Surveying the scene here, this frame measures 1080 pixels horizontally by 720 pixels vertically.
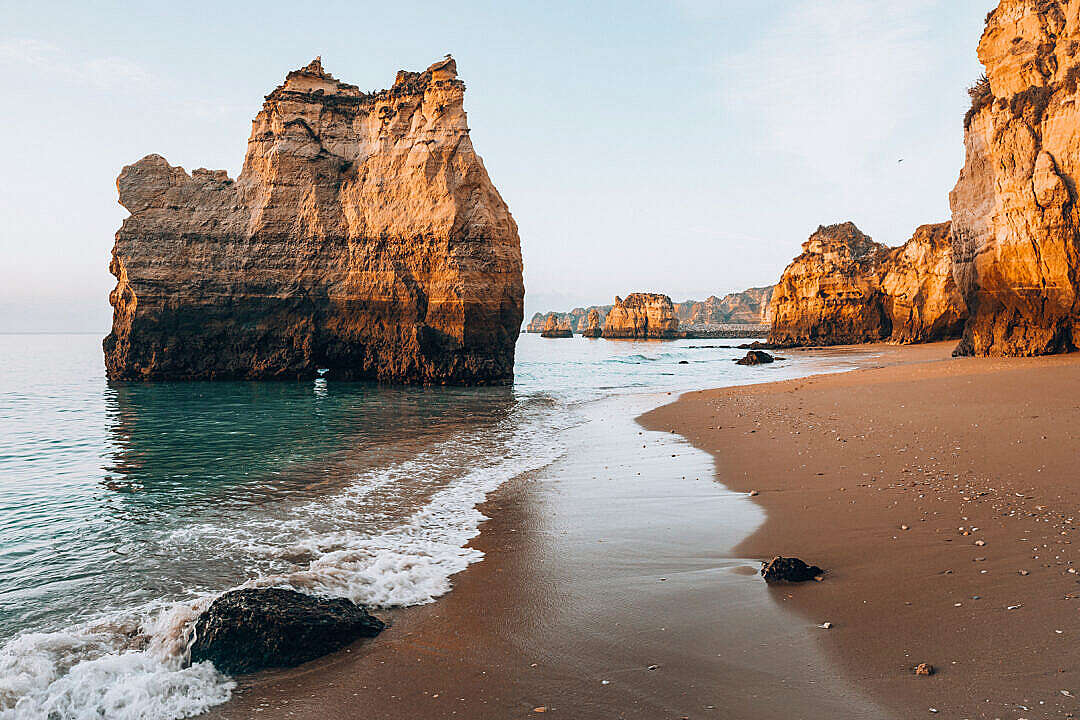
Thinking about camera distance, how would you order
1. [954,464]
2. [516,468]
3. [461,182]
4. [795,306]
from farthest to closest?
[795,306]
[461,182]
[516,468]
[954,464]

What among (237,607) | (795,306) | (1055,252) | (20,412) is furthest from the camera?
(795,306)

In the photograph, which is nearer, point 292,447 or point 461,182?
point 292,447

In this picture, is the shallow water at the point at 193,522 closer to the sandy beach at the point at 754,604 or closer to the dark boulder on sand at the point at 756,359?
the sandy beach at the point at 754,604

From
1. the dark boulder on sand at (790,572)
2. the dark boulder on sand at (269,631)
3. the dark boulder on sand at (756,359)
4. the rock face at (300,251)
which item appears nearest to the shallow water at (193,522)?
the dark boulder on sand at (269,631)

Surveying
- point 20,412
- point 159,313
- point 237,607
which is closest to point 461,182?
point 159,313

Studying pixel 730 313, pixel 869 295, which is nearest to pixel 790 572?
pixel 869 295

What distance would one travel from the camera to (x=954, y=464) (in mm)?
7125

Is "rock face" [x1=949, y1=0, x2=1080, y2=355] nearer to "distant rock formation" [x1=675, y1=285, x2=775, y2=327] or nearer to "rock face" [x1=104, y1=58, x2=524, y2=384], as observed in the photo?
"rock face" [x1=104, y1=58, x2=524, y2=384]

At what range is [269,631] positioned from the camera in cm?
365

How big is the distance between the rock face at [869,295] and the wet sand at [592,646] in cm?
4977

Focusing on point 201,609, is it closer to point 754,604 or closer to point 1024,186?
point 754,604

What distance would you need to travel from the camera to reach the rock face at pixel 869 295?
1848 inches

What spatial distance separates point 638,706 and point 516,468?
6.73 metres

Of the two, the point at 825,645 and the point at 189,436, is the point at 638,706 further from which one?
the point at 189,436
